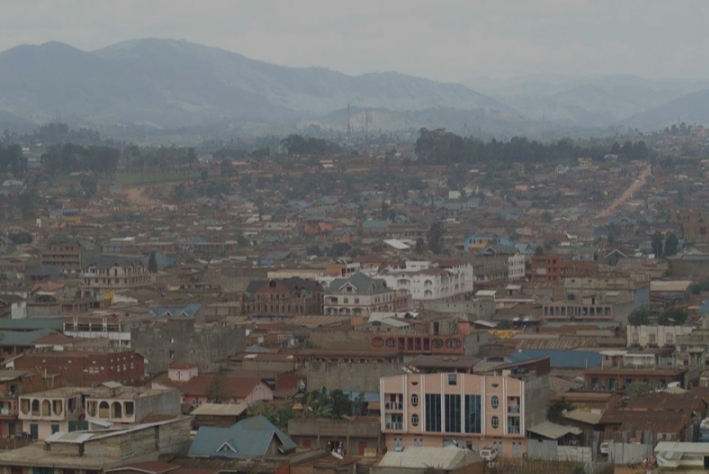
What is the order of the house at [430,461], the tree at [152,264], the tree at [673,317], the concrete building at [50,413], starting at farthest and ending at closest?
the tree at [152,264]
the tree at [673,317]
the concrete building at [50,413]
the house at [430,461]

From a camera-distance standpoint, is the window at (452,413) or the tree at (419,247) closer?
the window at (452,413)

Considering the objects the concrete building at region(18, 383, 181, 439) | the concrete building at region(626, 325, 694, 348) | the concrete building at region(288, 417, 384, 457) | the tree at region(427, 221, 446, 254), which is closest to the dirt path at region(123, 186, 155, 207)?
→ the tree at region(427, 221, 446, 254)

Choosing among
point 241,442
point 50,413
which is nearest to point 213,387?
point 50,413

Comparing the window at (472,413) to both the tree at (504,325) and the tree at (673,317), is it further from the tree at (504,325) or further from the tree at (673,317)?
the tree at (504,325)

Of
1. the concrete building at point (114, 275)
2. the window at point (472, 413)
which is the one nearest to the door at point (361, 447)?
the window at point (472, 413)

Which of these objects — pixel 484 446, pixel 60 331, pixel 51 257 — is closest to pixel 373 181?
pixel 51 257

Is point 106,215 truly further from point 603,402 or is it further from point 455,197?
point 603,402

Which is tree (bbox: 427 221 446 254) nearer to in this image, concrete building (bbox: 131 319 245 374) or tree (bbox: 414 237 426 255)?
tree (bbox: 414 237 426 255)

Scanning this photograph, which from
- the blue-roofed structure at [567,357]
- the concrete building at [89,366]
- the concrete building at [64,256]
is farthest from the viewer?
the concrete building at [64,256]

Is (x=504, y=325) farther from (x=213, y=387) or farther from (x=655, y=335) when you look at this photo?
(x=213, y=387)
